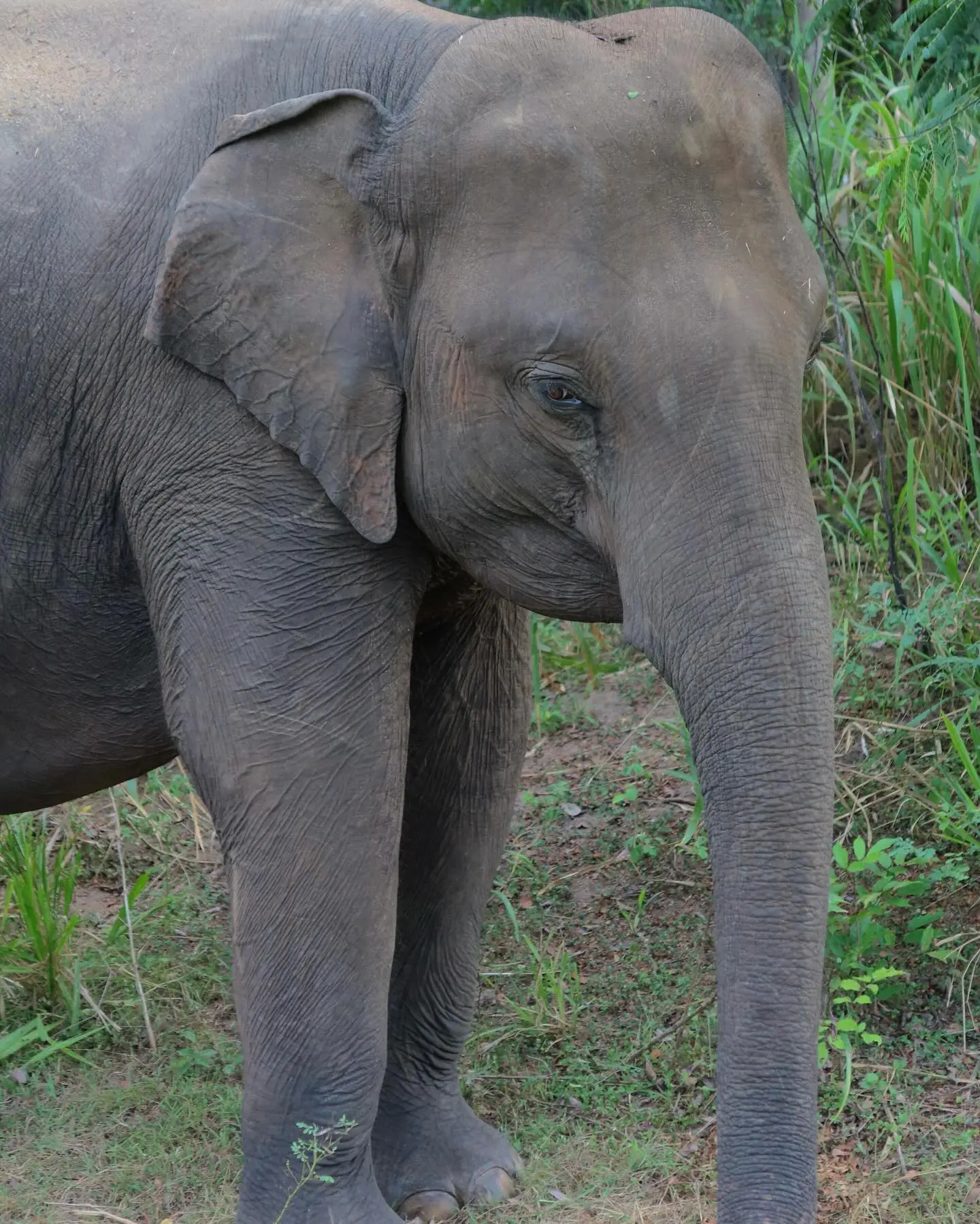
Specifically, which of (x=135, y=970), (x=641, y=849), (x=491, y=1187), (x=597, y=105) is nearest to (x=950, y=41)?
(x=597, y=105)

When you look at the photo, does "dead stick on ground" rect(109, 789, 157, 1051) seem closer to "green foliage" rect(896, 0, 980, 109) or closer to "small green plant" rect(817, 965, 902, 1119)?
"small green plant" rect(817, 965, 902, 1119)

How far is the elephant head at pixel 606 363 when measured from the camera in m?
2.74

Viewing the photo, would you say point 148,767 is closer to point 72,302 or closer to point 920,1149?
point 72,302

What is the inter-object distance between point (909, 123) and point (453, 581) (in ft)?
9.57

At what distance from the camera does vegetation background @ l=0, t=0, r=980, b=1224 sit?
4.00 m

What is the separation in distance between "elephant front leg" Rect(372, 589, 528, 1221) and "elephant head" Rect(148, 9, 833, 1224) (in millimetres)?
729

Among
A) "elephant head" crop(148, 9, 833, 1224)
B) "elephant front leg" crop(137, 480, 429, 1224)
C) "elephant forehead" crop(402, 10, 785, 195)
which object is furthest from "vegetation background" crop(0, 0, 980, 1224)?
"elephant forehead" crop(402, 10, 785, 195)

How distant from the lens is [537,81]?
290 centimetres

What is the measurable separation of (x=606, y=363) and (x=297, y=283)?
55 cm

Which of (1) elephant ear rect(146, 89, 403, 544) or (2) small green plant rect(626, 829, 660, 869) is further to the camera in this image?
(2) small green plant rect(626, 829, 660, 869)

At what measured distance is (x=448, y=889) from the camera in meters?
3.94

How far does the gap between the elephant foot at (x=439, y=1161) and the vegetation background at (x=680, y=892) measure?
0.30 ft

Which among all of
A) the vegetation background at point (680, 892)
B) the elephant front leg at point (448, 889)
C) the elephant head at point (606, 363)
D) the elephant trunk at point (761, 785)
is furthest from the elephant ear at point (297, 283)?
the vegetation background at point (680, 892)

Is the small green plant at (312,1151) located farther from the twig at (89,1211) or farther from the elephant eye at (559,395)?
the elephant eye at (559,395)
